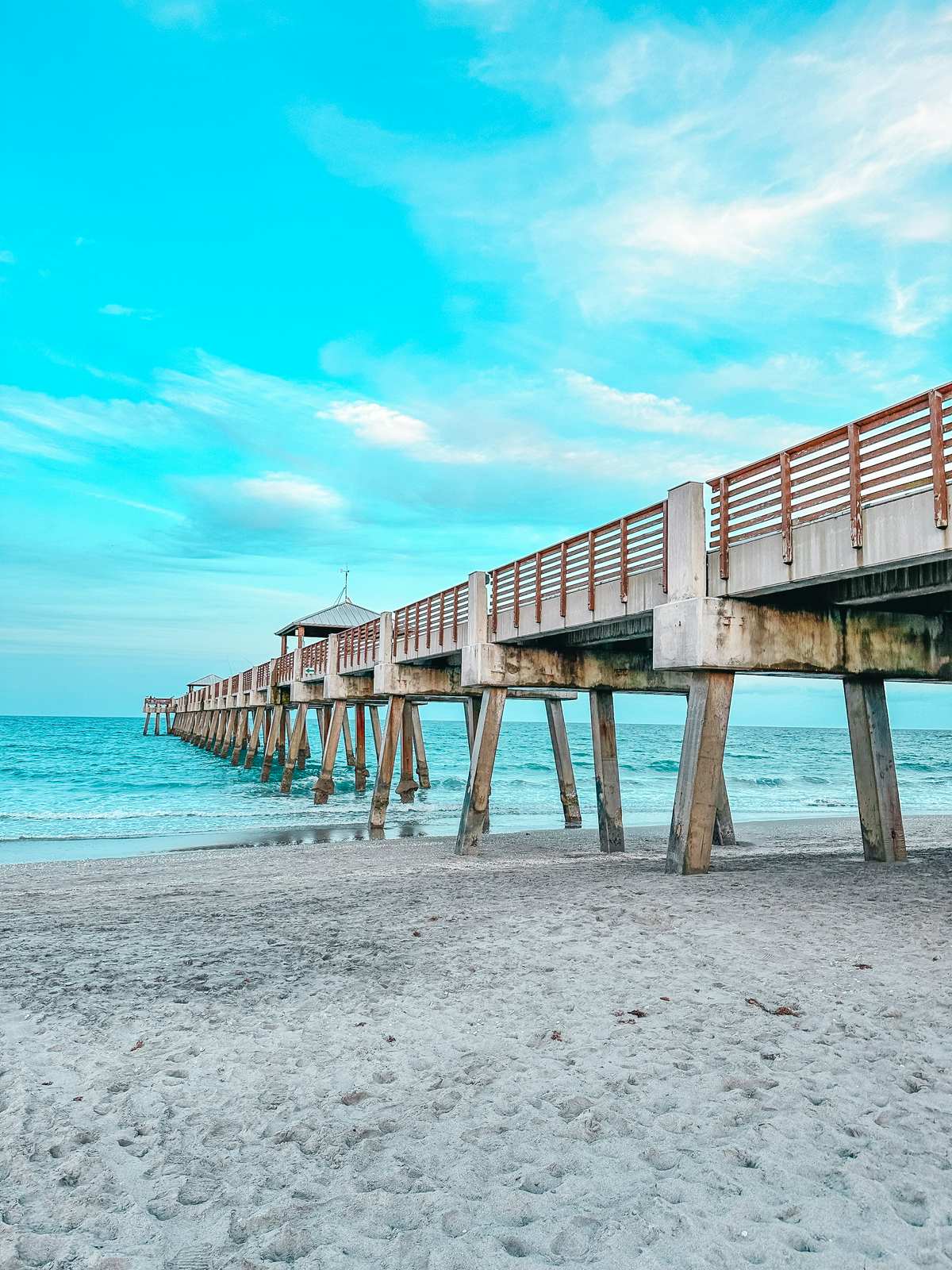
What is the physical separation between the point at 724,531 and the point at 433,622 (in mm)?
9530

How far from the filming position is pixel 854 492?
29.0ft

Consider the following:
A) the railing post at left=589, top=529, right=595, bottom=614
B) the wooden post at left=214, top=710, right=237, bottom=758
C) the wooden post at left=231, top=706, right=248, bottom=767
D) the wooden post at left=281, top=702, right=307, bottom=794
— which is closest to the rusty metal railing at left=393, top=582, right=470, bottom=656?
the railing post at left=589, top=529, right=595, bottom=614

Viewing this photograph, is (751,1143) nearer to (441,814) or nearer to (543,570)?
(543,570)

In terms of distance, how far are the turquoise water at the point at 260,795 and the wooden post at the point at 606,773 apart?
7888 millimetres

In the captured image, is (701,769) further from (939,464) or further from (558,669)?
(558,669)

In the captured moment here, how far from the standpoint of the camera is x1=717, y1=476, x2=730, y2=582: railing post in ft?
35.3

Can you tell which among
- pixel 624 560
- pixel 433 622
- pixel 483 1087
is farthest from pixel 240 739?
pixel 483 1087

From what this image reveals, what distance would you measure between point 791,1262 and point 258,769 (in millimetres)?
50682

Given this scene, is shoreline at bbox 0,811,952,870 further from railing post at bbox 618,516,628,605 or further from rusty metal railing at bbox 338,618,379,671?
railing post at bbox 618,516,628,605

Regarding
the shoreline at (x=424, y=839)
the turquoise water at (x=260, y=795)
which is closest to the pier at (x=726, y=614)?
the shoreline at (x=424, y=839)

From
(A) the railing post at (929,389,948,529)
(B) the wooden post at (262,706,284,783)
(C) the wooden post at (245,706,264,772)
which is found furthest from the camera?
(C) the wooden post at (245,706,264,772)

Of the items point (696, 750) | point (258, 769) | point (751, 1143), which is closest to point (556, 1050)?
point (751, 1143)

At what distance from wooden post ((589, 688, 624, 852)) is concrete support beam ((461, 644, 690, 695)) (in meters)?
0.40

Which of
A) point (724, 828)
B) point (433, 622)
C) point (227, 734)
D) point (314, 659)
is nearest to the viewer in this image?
point (724, 828)
